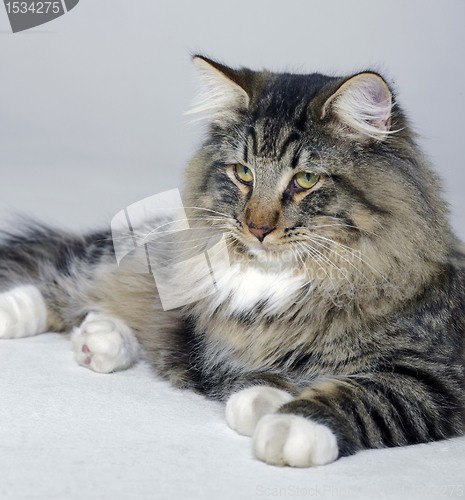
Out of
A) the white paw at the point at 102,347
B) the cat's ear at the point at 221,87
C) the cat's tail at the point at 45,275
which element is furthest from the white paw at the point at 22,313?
the cat's ear at the point at 221,87

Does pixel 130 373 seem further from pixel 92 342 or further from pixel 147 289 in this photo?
pixel 147 289

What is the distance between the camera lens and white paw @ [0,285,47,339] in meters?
2.58

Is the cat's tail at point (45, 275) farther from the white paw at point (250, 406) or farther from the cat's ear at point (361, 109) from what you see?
A: the cat's ear at point (361, 109)

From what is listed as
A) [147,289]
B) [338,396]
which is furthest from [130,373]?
[338,396]

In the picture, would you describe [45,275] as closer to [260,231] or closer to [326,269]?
[260,231]

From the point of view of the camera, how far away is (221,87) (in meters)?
2.18

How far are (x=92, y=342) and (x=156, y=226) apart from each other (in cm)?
74

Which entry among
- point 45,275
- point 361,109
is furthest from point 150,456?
point 45,275

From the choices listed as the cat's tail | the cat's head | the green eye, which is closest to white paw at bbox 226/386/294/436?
the cat's head

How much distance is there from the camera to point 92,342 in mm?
2293

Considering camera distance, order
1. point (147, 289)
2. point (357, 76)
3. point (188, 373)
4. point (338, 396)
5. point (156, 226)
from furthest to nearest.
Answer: point (156, 226), point (147, 289), point (188, 373), point (357, 76), point (338, 396)

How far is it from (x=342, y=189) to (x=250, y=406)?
0.73 m

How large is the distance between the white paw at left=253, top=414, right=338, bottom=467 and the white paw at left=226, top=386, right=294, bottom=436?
197 mm

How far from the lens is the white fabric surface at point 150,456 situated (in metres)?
1.40
